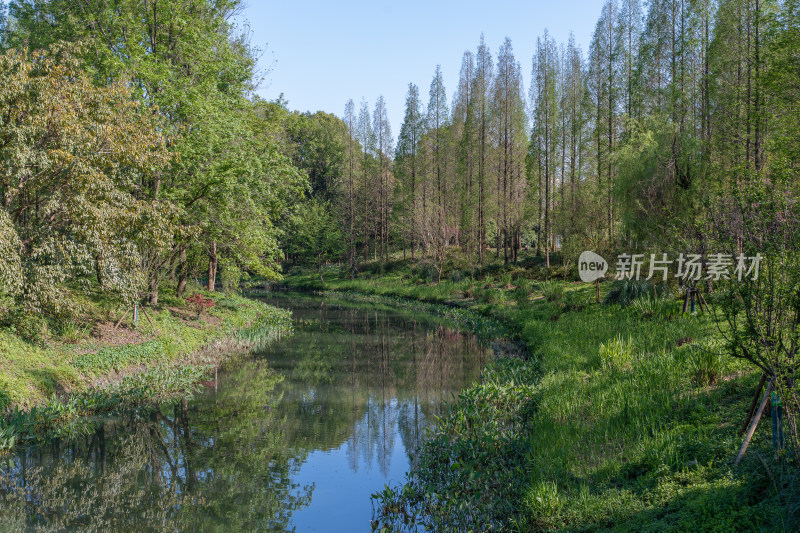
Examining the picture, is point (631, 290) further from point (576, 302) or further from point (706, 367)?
point (706, 367)

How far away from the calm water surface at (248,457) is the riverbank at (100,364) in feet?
2.17

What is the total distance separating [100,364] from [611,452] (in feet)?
38.4

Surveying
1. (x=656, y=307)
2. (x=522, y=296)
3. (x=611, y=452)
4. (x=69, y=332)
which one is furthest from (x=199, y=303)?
(x=611, y=452)

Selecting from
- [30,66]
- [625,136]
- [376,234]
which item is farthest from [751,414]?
[376,234]

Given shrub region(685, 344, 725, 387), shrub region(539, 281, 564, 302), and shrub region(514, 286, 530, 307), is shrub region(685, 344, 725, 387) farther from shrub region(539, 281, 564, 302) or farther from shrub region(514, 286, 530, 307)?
shrub region(514, 286, 530, 307)

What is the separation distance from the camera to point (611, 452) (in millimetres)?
6941

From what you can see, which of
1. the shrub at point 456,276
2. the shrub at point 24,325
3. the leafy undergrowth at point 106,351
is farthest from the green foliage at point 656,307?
the shrub at point 456,276

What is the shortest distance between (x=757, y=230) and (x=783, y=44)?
11681 mm

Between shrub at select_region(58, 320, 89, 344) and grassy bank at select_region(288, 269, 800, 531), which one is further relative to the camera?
shrub at select_region(58, 320, 89, 344)
